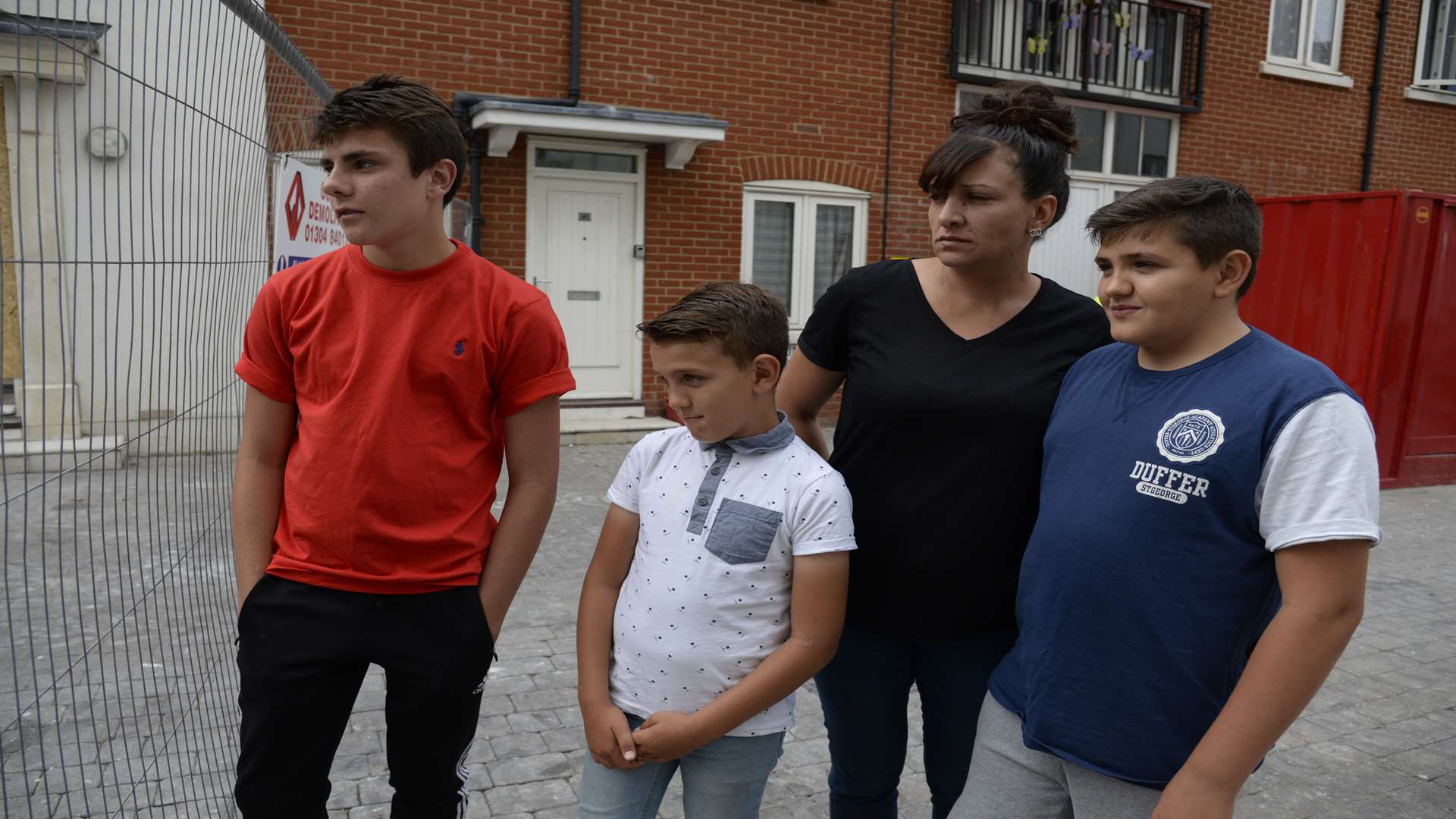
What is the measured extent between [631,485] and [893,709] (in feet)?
2.36

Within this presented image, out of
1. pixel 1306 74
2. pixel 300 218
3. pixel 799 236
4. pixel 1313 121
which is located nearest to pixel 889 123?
pixel 799 236

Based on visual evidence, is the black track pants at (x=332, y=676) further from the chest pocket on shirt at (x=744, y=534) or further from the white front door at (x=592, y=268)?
the white front door at (x=592, y=268)

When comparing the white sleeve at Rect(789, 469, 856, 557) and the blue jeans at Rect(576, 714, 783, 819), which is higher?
the white sleeve at Rect(789, 469, 856, 557)

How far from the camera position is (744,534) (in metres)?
1.85

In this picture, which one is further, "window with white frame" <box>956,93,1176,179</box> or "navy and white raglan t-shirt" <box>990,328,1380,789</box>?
"window with white frame" <box>956,93,1176,179</box>

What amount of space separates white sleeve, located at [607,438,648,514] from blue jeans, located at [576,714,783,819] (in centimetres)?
40

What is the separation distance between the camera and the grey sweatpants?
1623 millimetres

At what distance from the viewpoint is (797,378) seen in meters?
2.27

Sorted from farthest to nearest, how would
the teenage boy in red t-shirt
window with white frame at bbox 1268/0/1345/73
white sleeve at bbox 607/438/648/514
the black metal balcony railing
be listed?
1. window with white frame at bbox 1268/0/1345/73
2. the black metal balcony railing
3. white sleeve at bbox 607/438/648/514
4. the teenage boy in red t-shirt

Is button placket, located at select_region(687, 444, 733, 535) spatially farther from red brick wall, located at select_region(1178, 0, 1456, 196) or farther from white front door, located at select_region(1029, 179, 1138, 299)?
red brick wall, located at select_region(1178, 0, 1456, 196)

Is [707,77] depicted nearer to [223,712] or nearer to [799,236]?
[799,236]

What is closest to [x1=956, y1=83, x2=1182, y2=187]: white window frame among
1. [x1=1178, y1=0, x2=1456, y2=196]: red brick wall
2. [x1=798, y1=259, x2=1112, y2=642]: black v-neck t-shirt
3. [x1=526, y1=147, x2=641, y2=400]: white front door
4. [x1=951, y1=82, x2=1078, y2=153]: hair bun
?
[x1=1178, y1=0, x2=1456, y2=196]: red brick wall

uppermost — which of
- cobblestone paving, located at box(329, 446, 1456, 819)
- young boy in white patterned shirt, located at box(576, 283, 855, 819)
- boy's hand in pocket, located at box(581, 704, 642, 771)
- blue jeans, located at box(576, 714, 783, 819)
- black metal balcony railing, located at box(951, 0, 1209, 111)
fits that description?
black metal balcony railing, located at box(951, 0, 1209, 111)

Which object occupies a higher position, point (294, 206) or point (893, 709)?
point (294, 206)
